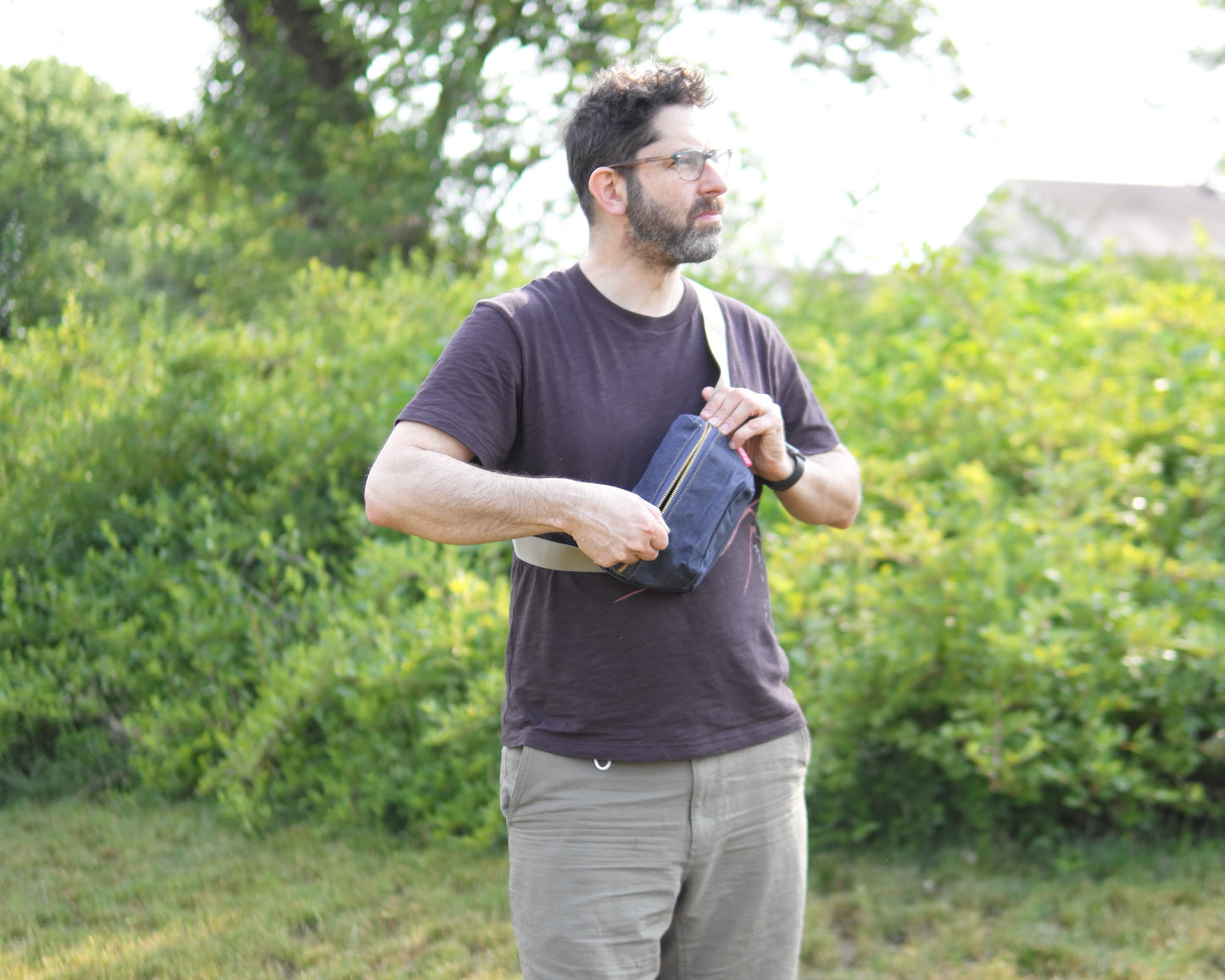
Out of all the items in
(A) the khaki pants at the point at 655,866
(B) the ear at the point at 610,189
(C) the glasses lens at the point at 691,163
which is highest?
(C) the glasses lens at the point at 691,163

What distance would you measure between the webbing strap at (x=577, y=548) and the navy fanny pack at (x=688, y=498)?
0.24 ft

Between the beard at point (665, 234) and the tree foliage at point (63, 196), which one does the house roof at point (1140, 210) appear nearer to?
the tree foliage at point (63, 196)

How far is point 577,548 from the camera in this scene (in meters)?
2.05

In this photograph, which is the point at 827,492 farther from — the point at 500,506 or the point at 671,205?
the point at 500,506

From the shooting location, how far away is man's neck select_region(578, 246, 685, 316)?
221 cm

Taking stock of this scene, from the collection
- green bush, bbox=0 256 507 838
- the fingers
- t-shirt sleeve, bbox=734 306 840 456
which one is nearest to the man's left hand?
the fingers

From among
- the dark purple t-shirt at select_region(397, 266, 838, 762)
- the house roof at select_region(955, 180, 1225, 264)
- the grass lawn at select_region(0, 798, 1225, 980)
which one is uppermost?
the house roof at select_region(955, 180, 1225, 264)

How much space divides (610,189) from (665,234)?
0.53ft

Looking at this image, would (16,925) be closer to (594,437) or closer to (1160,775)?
(594,437)

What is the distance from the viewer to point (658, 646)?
2.07 metres

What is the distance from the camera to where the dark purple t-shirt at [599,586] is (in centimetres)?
202

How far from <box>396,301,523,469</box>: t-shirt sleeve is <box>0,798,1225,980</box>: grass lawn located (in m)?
2.15

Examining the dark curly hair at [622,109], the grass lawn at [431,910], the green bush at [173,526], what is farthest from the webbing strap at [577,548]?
the green bush at [173,526]

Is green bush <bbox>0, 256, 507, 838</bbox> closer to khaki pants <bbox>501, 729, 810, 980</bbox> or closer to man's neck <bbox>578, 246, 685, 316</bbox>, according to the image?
khaki pants <bbox>501, 729, 810, 980</bbox>
